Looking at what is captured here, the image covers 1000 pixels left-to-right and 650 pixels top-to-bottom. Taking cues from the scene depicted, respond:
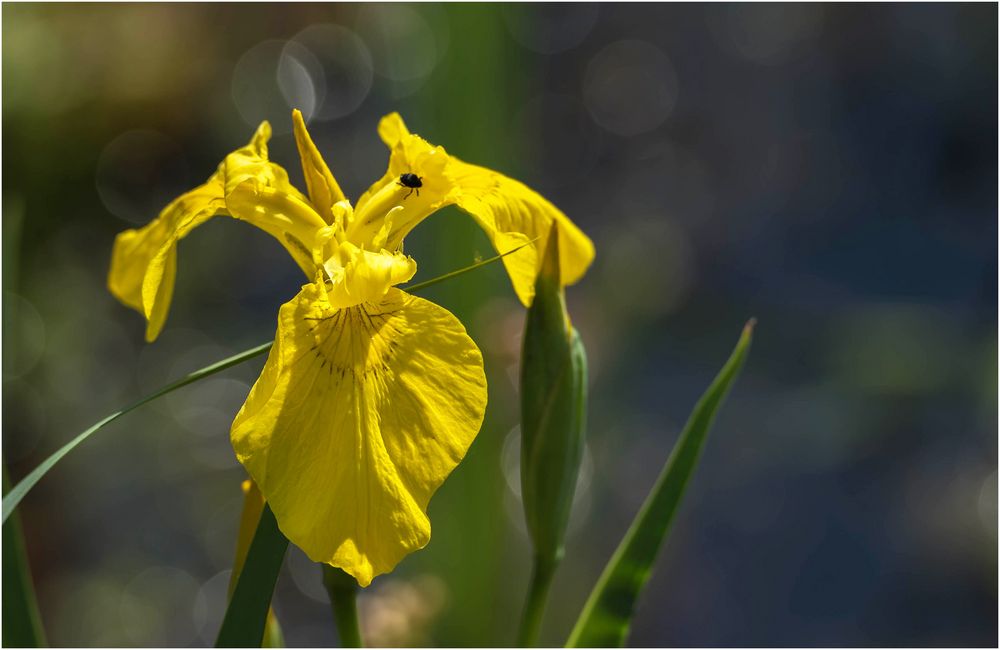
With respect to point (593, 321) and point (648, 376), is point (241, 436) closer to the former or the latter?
point (593, 321)

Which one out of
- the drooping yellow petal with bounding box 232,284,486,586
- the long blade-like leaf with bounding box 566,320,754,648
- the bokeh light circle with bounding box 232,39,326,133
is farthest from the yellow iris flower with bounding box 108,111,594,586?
the bokeh light circle with bounding box 232,39,326,133

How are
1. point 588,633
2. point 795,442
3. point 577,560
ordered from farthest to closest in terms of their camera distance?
1. point 795,442
2. point 577,560
3. point 588,633

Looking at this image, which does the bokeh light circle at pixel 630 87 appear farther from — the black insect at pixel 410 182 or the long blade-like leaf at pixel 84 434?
the long blade-like leaf at pixel 84 434

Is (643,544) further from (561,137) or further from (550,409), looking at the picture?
(561,137)

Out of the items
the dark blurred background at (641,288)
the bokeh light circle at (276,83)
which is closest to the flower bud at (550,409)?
the dark blurred background at (641,288)

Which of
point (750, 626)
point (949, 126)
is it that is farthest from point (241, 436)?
point (949, 126)

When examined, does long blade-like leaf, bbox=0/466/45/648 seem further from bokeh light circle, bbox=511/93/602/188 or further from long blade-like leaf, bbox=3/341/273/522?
bokeh light circle, bbox=511/93/602/188
